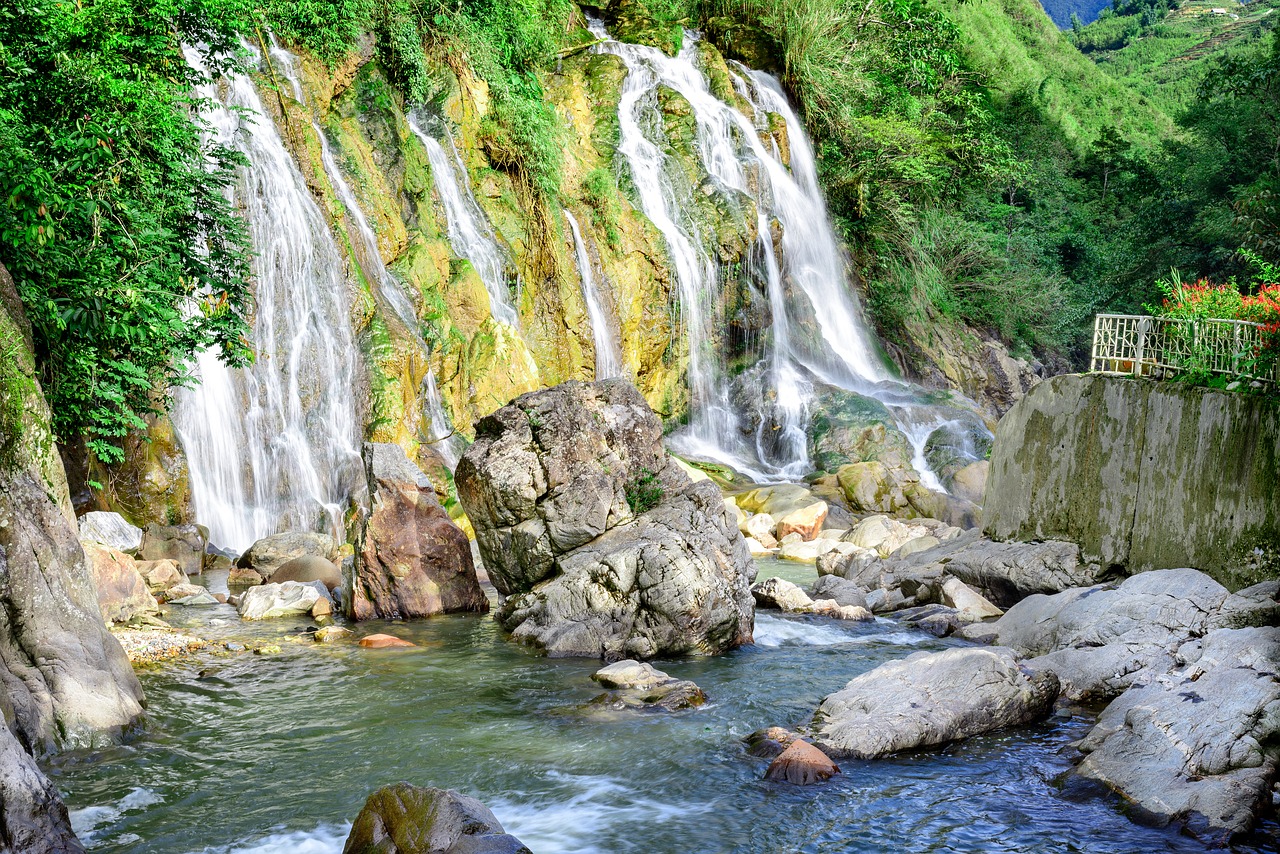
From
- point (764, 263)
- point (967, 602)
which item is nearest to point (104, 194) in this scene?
point (967, 602)

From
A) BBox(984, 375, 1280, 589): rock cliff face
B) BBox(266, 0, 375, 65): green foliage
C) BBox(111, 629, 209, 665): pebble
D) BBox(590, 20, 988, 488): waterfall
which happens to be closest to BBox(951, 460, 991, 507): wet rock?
BBox(590, 20, 988, 488): waterfall

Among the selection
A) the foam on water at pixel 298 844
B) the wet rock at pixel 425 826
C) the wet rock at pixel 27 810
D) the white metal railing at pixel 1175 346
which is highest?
the white metal railing at pixel 1175 346

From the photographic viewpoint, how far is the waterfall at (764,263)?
2508 centimetres

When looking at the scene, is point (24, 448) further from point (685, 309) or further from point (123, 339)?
point (685, 309)

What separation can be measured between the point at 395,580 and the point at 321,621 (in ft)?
3.17

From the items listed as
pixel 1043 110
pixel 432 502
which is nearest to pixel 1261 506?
pixel 432 502

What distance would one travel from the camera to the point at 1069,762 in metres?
7.84

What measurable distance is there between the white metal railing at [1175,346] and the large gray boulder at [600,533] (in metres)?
5.57

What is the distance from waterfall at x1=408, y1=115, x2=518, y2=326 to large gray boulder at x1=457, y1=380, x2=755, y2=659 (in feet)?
31.6

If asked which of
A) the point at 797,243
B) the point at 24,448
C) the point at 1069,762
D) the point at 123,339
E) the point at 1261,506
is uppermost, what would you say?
the point at 797,243

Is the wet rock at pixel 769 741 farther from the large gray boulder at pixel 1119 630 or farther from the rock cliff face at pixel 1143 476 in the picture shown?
the rock cliff face at pixel 1143 476

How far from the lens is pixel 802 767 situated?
747 cm

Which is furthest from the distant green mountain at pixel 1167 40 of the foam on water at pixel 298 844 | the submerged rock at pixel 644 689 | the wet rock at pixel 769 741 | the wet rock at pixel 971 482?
the foam on water at pixel 298 844

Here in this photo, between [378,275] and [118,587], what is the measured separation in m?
9.18
